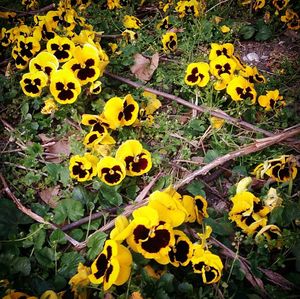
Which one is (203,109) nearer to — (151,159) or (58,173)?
(151,159)

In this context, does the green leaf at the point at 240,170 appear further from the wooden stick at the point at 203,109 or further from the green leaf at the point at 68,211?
the green leaf at the point at 68,211

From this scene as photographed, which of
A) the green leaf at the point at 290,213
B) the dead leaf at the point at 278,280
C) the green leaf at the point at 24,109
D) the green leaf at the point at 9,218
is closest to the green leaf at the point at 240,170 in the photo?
the green leaf at the point at 290,213

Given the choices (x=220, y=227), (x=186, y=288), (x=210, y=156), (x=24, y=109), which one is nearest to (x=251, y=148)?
(x=210, y=156)

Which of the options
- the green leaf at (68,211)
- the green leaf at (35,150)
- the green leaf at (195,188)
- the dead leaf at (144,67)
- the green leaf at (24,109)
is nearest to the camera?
the green leaf at (68,211)

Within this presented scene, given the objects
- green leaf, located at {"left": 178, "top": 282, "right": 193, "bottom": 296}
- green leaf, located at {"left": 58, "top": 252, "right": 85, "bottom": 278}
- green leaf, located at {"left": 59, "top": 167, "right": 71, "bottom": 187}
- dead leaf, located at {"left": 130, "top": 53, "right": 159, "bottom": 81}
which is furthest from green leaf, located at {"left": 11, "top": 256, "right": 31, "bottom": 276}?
dead leaf, located at {"left": 130, "top": 53, "right": 159, "bottom": 81}

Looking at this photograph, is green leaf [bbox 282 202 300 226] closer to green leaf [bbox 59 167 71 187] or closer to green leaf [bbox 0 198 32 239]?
green leaf [bbox 59 167 71 187]

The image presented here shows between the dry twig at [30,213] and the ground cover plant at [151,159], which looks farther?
the dry twig at [30,213]
